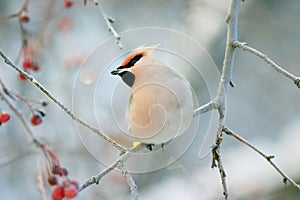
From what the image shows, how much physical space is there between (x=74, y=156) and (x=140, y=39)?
851mm

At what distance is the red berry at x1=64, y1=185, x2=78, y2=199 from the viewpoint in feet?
4.08

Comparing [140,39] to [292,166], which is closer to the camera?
[292,166]

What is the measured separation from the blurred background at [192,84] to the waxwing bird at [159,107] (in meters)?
0.80

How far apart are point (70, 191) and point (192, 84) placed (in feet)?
6.31

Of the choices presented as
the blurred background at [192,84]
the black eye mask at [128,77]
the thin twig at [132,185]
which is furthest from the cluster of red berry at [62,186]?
the blurred background at [192,84]

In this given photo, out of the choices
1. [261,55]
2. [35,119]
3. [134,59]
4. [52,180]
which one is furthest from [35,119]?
[261,55]

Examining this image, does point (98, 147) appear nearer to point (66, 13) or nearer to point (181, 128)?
point (66, 13)

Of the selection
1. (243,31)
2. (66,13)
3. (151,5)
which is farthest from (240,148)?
(66,13)

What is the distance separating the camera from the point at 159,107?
1.22m

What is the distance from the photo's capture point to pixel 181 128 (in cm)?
123

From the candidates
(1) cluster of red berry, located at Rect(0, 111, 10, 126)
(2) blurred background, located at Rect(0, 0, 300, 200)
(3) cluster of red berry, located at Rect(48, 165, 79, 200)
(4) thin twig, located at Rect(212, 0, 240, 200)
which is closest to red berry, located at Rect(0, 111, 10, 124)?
(1) cluster of red berry, located at Rect(0, 111, 10, 126)

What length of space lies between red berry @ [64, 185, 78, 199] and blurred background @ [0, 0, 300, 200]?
794 millimetres

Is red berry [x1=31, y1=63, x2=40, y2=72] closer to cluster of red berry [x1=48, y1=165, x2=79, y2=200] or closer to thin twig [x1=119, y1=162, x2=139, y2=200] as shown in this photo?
cluster of red berry [x1=48, y1=165, x2=79, y2=200]

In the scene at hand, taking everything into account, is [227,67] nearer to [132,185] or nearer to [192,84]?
[132,185]
